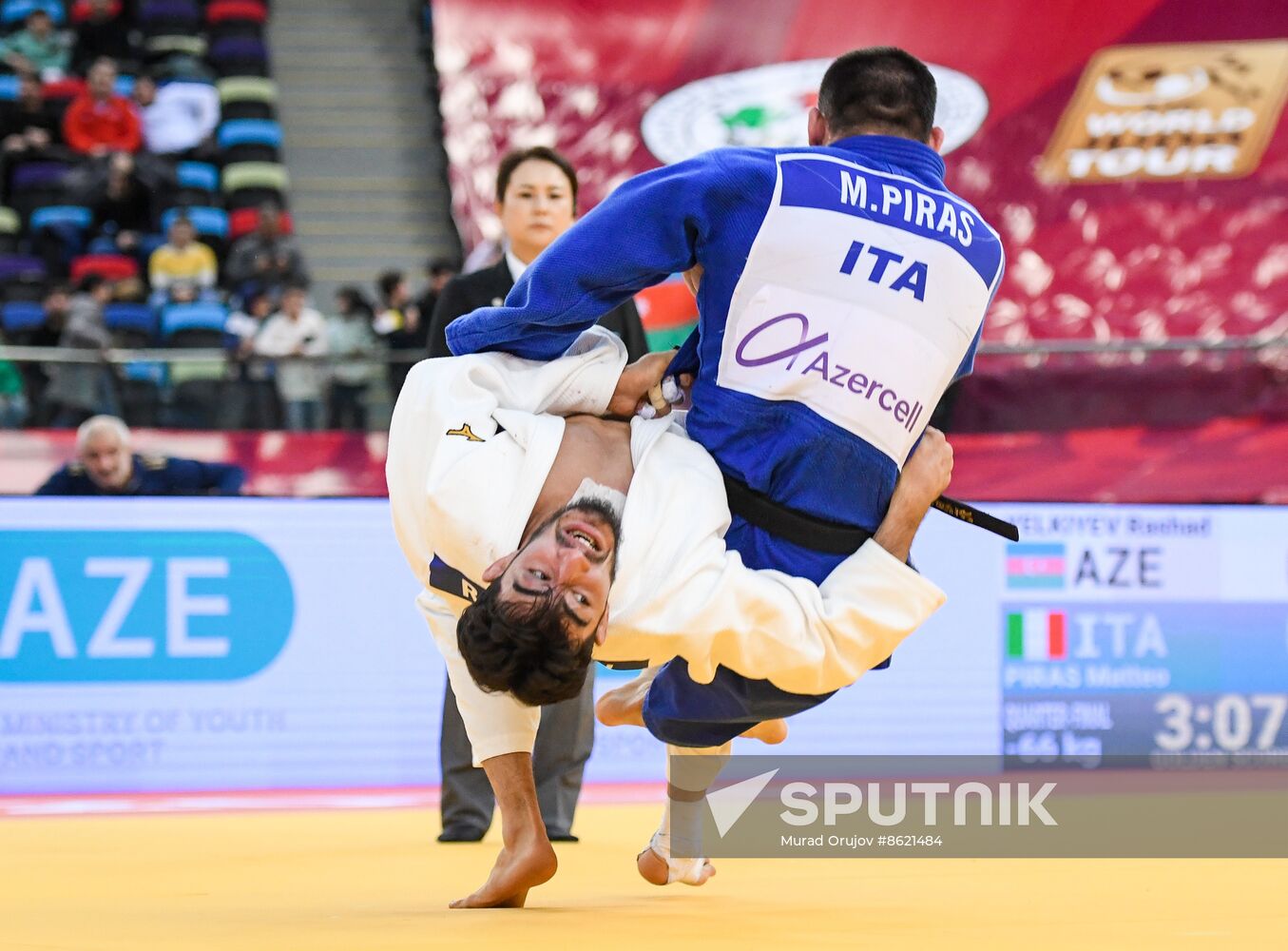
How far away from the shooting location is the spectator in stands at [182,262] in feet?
34.5

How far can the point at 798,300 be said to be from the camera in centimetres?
279

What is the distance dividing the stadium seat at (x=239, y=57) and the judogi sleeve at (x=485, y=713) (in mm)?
10441

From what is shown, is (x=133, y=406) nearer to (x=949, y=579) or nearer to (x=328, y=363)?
(x=328, y=363)

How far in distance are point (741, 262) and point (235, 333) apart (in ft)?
24.8

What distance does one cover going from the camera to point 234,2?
42.7 feet

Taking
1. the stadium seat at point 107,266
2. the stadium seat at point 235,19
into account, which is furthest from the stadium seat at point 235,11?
the stadium seat at point 107,266

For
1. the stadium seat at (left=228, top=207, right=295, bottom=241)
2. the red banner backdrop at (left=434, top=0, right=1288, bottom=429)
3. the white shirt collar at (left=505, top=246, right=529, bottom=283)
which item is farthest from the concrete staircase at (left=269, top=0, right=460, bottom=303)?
the white shirt collar at (left=505, top=246, right=529, bottom=283)

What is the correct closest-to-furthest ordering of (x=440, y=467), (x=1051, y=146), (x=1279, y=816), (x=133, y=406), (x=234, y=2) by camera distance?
(x=440, y=467)
(x=1279, y=816)
(x=133, y=406)
(x=1051, y=146)
(x=234, y=2)

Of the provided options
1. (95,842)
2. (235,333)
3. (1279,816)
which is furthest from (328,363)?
(1279,816)

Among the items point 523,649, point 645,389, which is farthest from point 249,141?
point 523,649

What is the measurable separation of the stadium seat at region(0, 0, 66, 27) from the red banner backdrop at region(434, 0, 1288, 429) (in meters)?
3.35

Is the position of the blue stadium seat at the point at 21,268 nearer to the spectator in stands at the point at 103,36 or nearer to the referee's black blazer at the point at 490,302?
the spectator in stands at the point at 103,36

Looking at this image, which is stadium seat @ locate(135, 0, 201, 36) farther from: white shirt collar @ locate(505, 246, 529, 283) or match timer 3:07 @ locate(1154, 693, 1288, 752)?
match timer 3:07 @ locate(1154, 693, 1288, 752)

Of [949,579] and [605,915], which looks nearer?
[605,915]
